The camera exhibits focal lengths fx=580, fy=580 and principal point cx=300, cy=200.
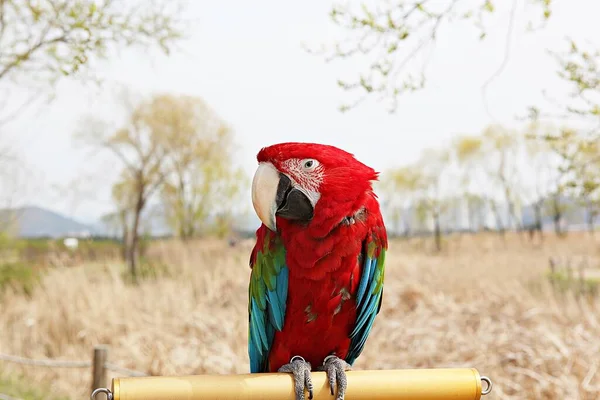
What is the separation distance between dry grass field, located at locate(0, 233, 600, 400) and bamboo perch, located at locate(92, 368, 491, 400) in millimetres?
1692

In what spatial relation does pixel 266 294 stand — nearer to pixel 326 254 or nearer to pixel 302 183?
pixel 326 254

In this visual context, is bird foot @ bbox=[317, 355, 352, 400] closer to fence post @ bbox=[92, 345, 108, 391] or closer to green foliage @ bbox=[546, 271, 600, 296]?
fence post @ bbox=[92, 345, 108, 391]

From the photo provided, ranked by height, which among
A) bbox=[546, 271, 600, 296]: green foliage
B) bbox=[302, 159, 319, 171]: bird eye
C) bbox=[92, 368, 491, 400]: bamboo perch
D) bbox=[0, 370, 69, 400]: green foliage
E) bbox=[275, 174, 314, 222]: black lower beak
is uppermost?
bbox=[302, 159, 319, 171]: bird eye

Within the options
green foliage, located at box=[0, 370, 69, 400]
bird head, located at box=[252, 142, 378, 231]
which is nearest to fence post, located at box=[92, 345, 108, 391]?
green foliage, located at box=[0, 370, 69, 400]

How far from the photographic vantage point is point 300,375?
1036 millimetres

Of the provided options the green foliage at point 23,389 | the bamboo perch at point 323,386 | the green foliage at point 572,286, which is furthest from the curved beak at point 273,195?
the green foliage at point 572,286

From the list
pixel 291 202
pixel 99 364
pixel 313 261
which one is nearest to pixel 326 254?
pixel 313 261

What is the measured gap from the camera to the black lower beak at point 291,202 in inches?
37.4

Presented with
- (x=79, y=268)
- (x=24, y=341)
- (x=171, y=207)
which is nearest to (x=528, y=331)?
(x=24, y=341)

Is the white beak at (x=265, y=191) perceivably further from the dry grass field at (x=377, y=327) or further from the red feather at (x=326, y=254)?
the dry grass field at (x=377, y=327)

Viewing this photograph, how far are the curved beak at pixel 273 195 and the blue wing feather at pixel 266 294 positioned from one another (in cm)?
16

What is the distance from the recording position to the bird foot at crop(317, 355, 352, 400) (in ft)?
3.36

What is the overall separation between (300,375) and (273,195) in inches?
13.2

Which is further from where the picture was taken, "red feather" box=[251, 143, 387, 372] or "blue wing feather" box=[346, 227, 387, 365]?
"blue wing feather" box=[346, 227, 387, 365]
